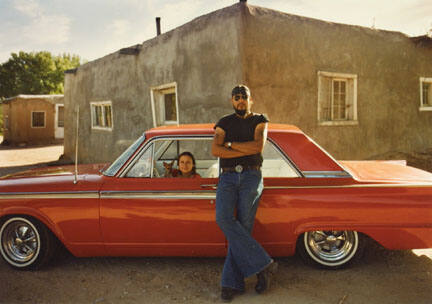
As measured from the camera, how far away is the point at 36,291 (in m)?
2.95

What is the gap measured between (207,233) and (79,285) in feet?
3.93

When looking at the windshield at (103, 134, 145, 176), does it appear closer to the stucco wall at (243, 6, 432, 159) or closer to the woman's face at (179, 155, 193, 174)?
the woman's face at (179, 155, 193, 174)

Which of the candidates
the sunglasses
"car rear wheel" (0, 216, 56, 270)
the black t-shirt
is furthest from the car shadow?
the sunglasses

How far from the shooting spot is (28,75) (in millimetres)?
43312

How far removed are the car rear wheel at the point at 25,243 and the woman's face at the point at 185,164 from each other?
1390 millimetres

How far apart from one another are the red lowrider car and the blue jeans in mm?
310

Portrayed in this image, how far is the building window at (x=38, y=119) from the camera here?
73.6 ft

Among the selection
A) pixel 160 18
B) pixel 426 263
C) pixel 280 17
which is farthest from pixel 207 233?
pixel 160 18

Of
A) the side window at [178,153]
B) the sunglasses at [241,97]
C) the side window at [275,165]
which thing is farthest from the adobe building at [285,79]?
the sunglasses at [241,97]

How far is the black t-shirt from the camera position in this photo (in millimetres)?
2795

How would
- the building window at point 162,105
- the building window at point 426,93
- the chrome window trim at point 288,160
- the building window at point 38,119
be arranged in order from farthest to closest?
the building window at point 38,119 → the building window at point 426,93 → the building window at point 162,105 → the chrome window trim at point 288,160

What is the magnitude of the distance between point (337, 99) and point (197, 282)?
20.3 feet

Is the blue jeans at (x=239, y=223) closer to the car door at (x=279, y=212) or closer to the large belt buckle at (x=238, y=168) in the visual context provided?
the large belt buckle at (x=238, y=168)

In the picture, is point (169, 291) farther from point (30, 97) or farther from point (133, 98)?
point (30, 97)
